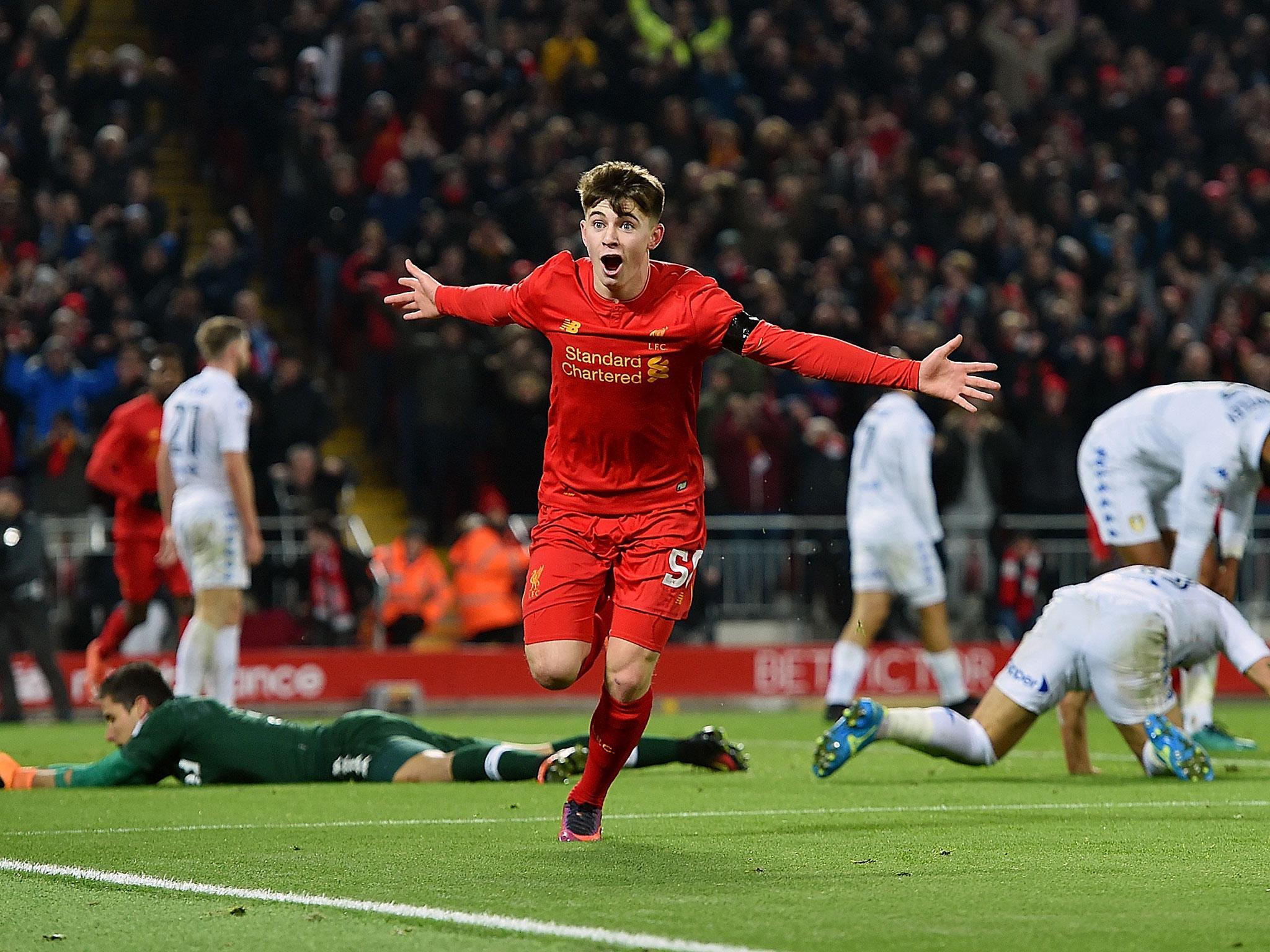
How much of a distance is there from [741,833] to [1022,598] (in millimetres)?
11996

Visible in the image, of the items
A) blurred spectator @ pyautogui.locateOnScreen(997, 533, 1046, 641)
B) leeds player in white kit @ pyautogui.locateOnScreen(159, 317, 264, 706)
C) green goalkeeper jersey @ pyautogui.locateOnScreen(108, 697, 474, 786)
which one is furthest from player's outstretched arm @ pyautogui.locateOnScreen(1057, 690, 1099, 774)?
blurred spectator @ pyautogui.locateOnScreen(997, 533, 1046, 641)

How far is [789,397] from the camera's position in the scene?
1952 centimetres

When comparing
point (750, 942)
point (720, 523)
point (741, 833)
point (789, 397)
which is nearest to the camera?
point (750, 942)

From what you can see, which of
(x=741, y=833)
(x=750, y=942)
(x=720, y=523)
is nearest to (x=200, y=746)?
(x=741, y=833)

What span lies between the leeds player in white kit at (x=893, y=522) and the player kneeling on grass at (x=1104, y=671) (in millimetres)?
4184

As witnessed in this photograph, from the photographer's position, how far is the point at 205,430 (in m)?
12.0

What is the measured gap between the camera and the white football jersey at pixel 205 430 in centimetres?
1195

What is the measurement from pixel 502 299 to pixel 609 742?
5.32 ft

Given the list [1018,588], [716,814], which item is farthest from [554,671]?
[1018,588]

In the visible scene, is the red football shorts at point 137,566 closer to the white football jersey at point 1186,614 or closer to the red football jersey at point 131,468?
the red football jersey at point 131,468

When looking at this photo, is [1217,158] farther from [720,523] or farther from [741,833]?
[741,833]

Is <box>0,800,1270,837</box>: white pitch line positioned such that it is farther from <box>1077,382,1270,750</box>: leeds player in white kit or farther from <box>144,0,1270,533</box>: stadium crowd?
<box>144,0,1270,533</box>: stadium crowd

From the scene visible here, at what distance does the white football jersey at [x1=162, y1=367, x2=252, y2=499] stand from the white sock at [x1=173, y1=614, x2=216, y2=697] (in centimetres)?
81

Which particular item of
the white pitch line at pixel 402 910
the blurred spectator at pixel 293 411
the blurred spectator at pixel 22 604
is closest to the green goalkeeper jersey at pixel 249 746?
the white pitch line at pixel 402 910
